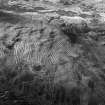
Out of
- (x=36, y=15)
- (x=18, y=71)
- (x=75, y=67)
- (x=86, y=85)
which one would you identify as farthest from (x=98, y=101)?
(x=36, y=15)

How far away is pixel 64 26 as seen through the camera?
1.69m

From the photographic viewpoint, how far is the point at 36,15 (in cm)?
177

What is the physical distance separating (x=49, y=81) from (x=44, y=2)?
85 centimetres

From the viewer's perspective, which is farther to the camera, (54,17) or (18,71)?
(54,17)

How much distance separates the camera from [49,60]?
150 cm

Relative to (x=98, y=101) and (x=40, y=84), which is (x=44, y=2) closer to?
(x=40, y=84)

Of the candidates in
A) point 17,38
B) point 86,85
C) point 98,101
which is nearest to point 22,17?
point 17,38

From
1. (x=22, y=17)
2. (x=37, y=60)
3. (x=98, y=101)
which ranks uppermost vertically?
(x=22, y=17)

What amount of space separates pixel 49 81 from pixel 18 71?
0.20m

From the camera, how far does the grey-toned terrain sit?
1.45 m

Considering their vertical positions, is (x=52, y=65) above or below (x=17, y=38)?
below

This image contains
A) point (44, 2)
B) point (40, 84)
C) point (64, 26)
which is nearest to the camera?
point (40, 84)

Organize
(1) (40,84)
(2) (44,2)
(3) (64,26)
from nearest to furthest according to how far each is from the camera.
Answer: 1. (1) (40,84)
2. (3) (64,26)
3. (2) (44,2)

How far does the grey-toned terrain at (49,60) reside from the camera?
1.45 m
